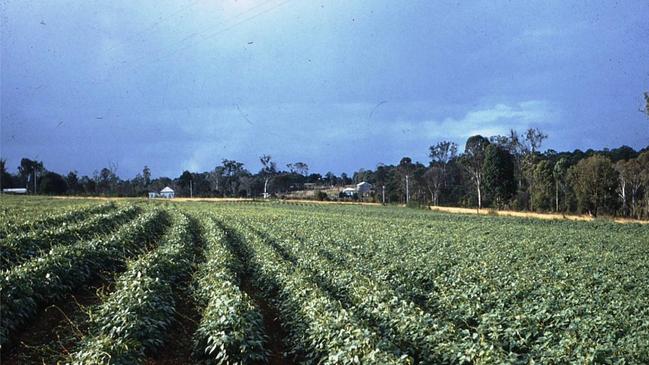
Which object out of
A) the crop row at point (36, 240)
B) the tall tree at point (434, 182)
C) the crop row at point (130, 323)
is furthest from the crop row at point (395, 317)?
the tall tree at point (434, 182)

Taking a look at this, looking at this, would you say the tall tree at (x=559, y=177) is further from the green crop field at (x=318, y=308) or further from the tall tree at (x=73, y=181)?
the tall tree at (x=73, y=181)

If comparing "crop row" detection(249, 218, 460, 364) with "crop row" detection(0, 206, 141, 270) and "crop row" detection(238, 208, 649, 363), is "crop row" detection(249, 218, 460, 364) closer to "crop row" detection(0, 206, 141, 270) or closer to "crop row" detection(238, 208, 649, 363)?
"crop row" detection(238, 208, 649, 363)

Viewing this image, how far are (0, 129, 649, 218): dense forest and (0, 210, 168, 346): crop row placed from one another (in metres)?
31.7

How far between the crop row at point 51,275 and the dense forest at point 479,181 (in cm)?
3172

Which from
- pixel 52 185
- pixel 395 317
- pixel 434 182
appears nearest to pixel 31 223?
pixel 395 317

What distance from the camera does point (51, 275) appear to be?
431 inches

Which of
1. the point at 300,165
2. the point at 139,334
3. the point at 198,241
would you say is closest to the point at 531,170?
the point at 198,241

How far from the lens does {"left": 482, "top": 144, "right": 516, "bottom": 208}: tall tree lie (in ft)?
240

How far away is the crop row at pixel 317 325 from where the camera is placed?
20.0 feet

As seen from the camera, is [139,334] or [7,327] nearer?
[139,334]

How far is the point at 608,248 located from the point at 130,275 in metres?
21.7

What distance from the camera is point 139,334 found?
754 cm

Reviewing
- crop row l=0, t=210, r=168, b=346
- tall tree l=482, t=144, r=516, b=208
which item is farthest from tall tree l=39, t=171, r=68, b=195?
crop row l=0, t=210, r=168, b=346

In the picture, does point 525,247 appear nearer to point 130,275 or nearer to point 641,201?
point 130,275
